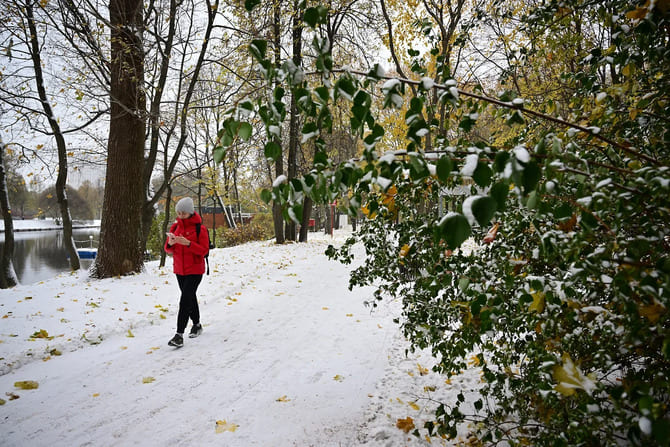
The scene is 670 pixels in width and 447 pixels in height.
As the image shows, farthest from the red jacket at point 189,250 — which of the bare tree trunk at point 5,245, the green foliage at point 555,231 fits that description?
the bare tree trunk at point 5,245

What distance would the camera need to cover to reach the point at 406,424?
2.94 meters

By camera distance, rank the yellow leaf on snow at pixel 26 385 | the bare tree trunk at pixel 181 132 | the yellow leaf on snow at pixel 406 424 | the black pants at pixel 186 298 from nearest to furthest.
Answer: the yellow leaf on snow at pixel 406 424
the yellow leaf on snow at pixel 26 385
the black pants at pixel 186 298
the bare tree trunk at pixel 181 132

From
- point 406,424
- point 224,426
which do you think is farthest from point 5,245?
point 406,424

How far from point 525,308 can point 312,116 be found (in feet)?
4.94

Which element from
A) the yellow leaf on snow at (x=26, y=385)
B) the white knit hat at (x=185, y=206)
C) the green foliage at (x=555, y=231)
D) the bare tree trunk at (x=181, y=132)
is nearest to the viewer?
the green foliage at (x=555, y=231)

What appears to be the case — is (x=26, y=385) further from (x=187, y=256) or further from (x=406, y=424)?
(x=406, y=424)

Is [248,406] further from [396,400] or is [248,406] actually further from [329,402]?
[396,400]

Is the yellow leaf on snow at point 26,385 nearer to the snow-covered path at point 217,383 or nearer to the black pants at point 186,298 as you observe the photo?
the snow-covered path at point 217,383

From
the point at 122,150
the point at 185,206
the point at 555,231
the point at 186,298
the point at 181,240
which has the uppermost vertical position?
the point at 122,150

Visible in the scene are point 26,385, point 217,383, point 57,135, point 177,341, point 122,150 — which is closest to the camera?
point 26,385

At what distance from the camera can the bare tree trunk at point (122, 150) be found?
802 centimetres

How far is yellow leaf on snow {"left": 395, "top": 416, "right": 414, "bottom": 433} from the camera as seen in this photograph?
2.90m

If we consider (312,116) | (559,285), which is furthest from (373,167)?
(559,285)

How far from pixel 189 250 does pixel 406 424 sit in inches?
133
